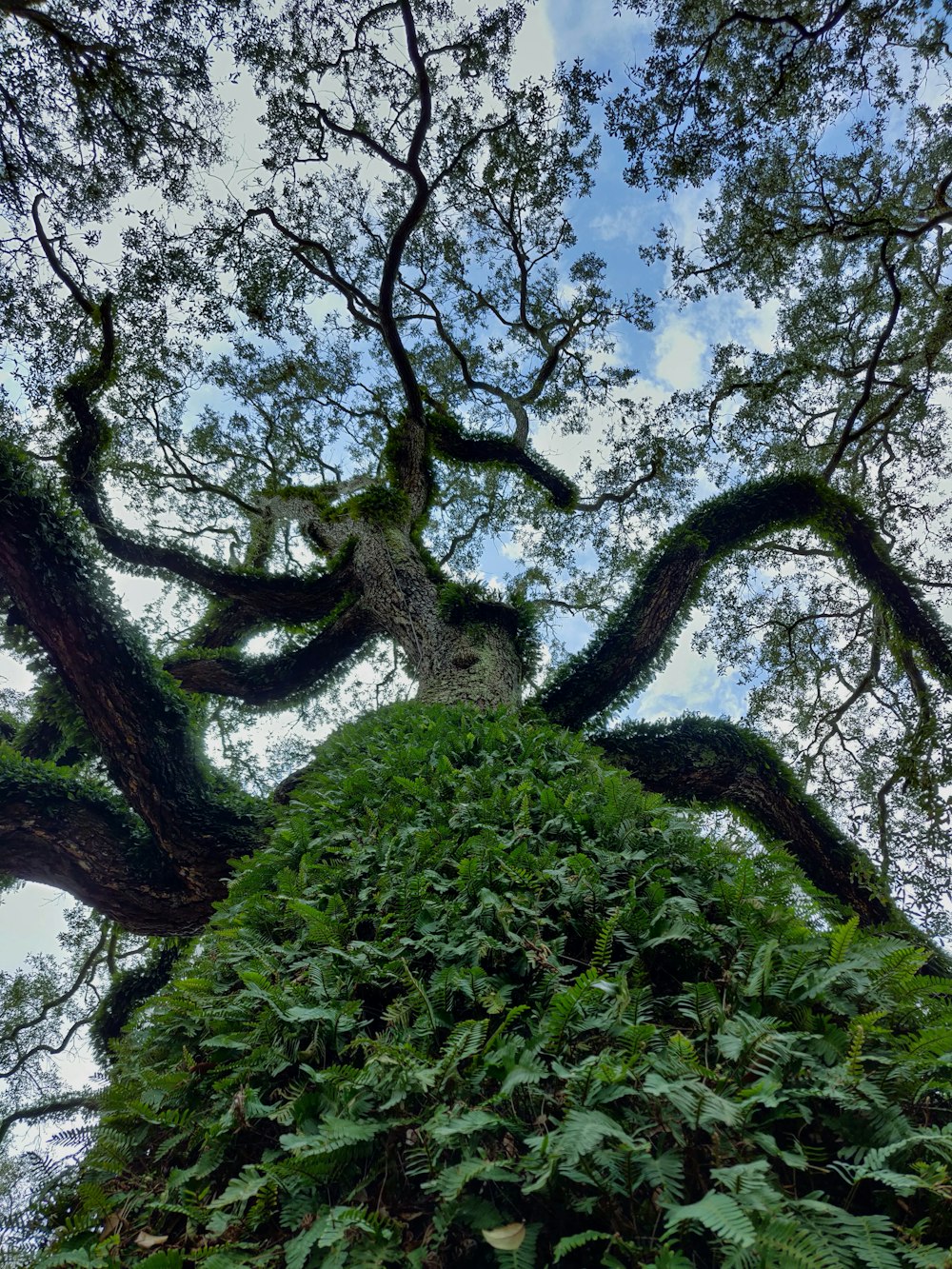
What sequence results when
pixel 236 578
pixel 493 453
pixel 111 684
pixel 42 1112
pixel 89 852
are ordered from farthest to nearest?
pixel 493 453 → pixel 236 578 → pixel 42 1112 → pixel 111 684 → pixel 89 852

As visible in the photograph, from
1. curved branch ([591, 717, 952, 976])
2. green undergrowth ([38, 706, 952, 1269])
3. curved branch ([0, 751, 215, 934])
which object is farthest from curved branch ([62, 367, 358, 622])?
green undergrowth ([38, 706, 952, 1269])

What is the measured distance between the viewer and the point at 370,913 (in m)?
2.43

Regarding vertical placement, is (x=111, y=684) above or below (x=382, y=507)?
below

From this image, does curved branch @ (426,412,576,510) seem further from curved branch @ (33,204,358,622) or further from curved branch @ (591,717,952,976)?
curved branch @ (591,717,952,976)

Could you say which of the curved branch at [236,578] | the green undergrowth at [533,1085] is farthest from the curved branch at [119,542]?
the green undergrowth at [533,1085]

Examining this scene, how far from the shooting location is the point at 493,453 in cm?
1155

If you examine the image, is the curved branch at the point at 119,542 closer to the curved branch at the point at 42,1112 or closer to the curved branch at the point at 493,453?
the curved branch at the point at 493,453

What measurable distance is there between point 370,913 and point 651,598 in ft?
20.3

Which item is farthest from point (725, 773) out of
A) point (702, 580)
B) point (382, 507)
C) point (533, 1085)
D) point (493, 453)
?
point (493, 453)

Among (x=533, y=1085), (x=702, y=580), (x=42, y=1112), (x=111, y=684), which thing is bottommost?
(x=533, y=1085)

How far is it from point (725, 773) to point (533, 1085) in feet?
20.1

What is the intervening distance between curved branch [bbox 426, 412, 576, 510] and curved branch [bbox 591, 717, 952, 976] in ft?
19.6

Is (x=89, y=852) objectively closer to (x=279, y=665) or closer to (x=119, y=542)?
(x=279, y=665)

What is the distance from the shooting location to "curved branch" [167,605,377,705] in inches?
364
